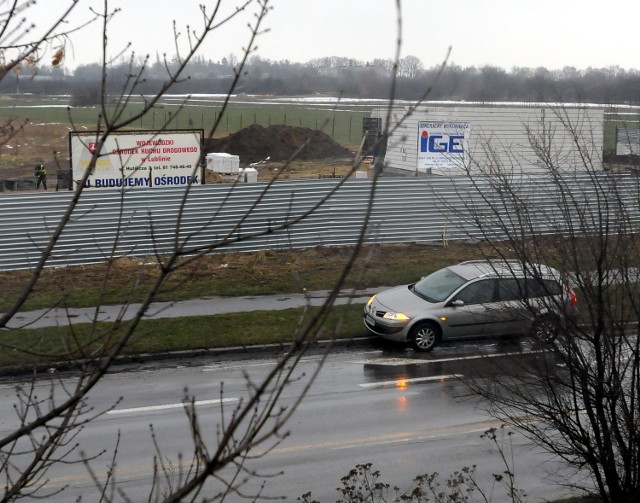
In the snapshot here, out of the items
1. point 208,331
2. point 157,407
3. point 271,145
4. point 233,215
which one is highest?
point 271,145

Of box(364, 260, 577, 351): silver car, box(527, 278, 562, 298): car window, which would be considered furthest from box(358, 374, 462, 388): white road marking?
box(527, 278, 562, 298): car window

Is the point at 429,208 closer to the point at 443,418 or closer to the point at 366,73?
the point at 443,418

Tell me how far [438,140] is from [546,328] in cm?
2334

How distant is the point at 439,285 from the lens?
619 inches

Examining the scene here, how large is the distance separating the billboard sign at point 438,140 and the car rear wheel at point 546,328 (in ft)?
74.9

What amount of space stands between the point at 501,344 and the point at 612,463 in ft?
4.84

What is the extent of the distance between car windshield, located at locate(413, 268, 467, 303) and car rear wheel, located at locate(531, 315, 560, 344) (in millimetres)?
8427

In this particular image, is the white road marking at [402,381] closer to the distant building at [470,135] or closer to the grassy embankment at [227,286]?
the grassy embankment at [227,286]

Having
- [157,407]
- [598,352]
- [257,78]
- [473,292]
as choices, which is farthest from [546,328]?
[473,292]

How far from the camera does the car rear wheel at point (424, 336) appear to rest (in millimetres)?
15008

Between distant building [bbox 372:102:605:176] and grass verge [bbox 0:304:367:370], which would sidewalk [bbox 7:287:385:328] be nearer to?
grass verge [bbox 0:304:367:370]

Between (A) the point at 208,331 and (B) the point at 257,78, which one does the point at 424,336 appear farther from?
(B) the point at 257,78

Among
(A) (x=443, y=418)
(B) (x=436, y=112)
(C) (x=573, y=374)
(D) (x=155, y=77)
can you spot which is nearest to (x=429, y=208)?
(B) (x=436, y=112)

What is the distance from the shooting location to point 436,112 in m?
31.9
